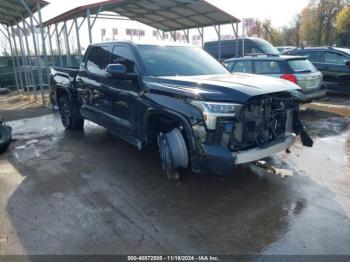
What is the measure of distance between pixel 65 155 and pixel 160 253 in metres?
3.50

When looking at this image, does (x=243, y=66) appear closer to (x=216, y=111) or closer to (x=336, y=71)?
(x=336, y=71)

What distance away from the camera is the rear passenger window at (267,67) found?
A: 337 inches

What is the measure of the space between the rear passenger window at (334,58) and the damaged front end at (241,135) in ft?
26.6

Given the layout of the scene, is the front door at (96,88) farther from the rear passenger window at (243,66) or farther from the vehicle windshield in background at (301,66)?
the vehicle windshield in background at (301,66)

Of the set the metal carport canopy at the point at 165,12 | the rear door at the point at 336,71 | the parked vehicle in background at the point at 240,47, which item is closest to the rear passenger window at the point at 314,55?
the rear door at the point at 336,71

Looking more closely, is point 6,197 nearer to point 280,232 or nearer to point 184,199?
point 184,199

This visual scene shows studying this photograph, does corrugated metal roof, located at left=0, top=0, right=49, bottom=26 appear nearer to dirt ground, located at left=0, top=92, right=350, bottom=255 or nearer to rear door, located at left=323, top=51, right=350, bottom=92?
dirt ground, located at left=0, top=92, right=350, bottom=255

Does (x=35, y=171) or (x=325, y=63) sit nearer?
(x=35, y=171)

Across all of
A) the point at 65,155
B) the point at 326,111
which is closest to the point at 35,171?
the point at 65,155

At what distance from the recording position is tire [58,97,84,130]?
7259 mm

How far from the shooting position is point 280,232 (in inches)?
128

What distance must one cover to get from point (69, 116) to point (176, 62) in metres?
3.55

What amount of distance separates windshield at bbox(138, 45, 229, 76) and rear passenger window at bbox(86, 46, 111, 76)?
37.6 inches

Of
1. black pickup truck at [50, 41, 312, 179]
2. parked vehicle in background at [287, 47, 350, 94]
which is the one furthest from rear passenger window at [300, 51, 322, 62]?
black pickup truck at [50, 41, 312, 179]
